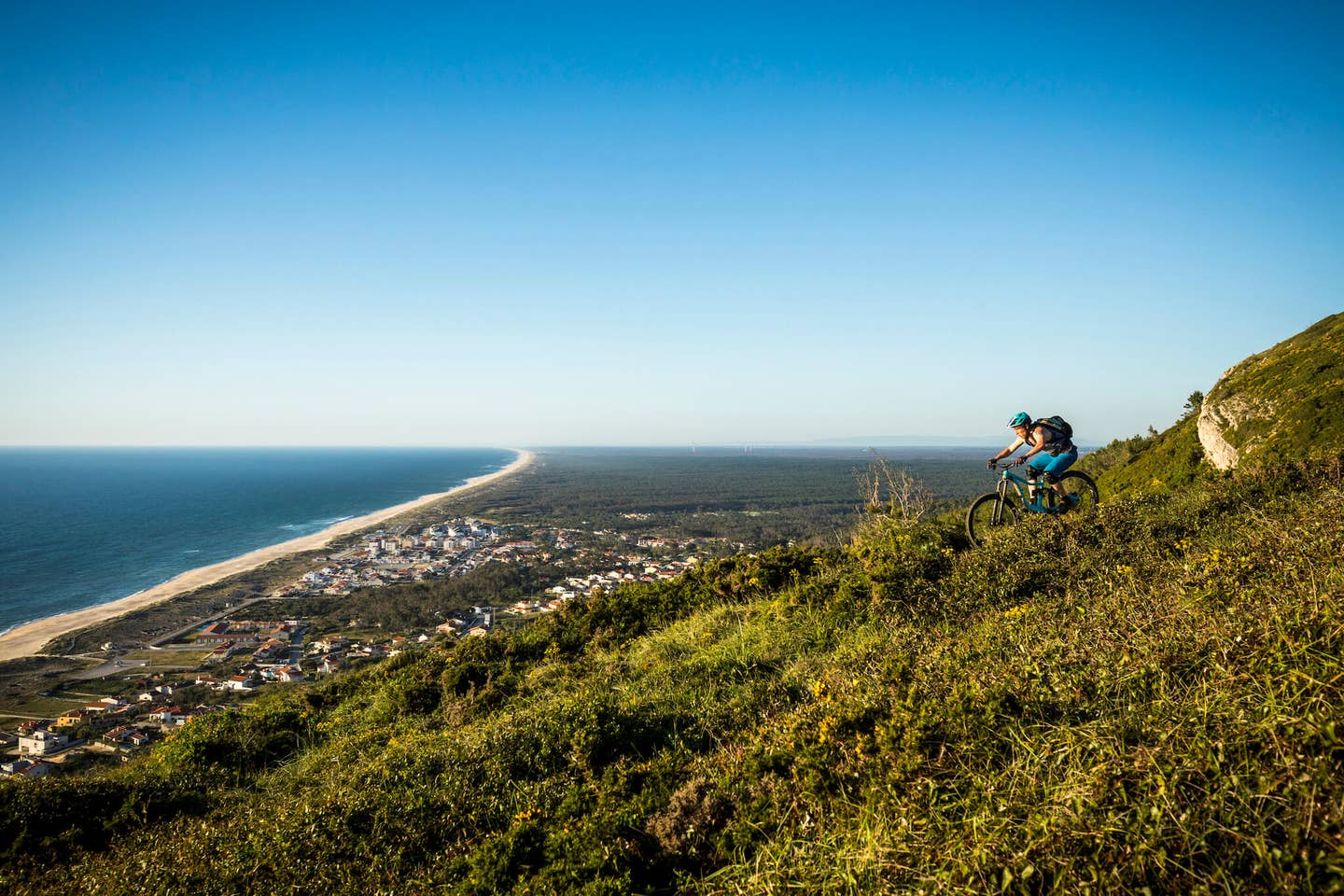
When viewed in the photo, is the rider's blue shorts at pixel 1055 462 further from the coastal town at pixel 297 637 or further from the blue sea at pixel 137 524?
the blue sea at pixel 137 524

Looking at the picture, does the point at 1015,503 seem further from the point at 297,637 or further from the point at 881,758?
the point at 297,637

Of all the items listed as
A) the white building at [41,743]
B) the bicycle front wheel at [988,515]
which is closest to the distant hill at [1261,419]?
the bicycle front wheel at [988,515]

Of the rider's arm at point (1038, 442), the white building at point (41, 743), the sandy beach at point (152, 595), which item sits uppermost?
the rider's arm at point (1038, 442)

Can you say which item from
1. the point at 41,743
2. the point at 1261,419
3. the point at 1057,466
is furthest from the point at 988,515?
the point at 41,743

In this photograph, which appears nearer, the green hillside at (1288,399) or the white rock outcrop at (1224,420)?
the green hillside at (1288,399)

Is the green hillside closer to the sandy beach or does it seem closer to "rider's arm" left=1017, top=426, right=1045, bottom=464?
"rider's arm" left=1017, top=426, right=1045, bottom=464

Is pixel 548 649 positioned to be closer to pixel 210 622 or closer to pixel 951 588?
pixel 951 588
